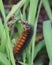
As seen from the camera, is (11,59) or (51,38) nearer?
(11,59)

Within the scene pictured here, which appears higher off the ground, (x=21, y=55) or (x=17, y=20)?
(x=17, y=20)

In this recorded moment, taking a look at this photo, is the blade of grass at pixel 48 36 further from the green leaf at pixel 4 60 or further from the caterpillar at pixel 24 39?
the green leaf at pixel 4 60

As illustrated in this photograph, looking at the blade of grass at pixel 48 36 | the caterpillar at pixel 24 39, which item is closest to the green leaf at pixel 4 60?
the caterpillar at pixel 24 39

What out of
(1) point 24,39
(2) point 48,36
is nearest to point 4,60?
(1) point 24,39

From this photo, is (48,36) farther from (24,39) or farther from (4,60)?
(4,60)

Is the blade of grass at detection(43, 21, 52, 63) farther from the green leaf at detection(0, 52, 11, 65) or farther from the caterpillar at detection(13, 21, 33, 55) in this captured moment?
the green leaf at detection(0, 52, 11, 65)

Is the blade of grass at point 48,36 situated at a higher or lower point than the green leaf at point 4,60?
higher

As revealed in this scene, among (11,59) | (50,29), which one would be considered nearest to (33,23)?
(50,29)

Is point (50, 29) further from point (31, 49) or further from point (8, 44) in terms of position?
point (8, 44)

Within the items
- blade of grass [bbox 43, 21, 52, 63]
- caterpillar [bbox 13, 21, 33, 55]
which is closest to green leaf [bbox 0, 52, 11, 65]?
caterpillar [bbox 13, 21, 33, 55]

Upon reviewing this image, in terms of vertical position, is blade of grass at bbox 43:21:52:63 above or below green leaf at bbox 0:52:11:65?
above
